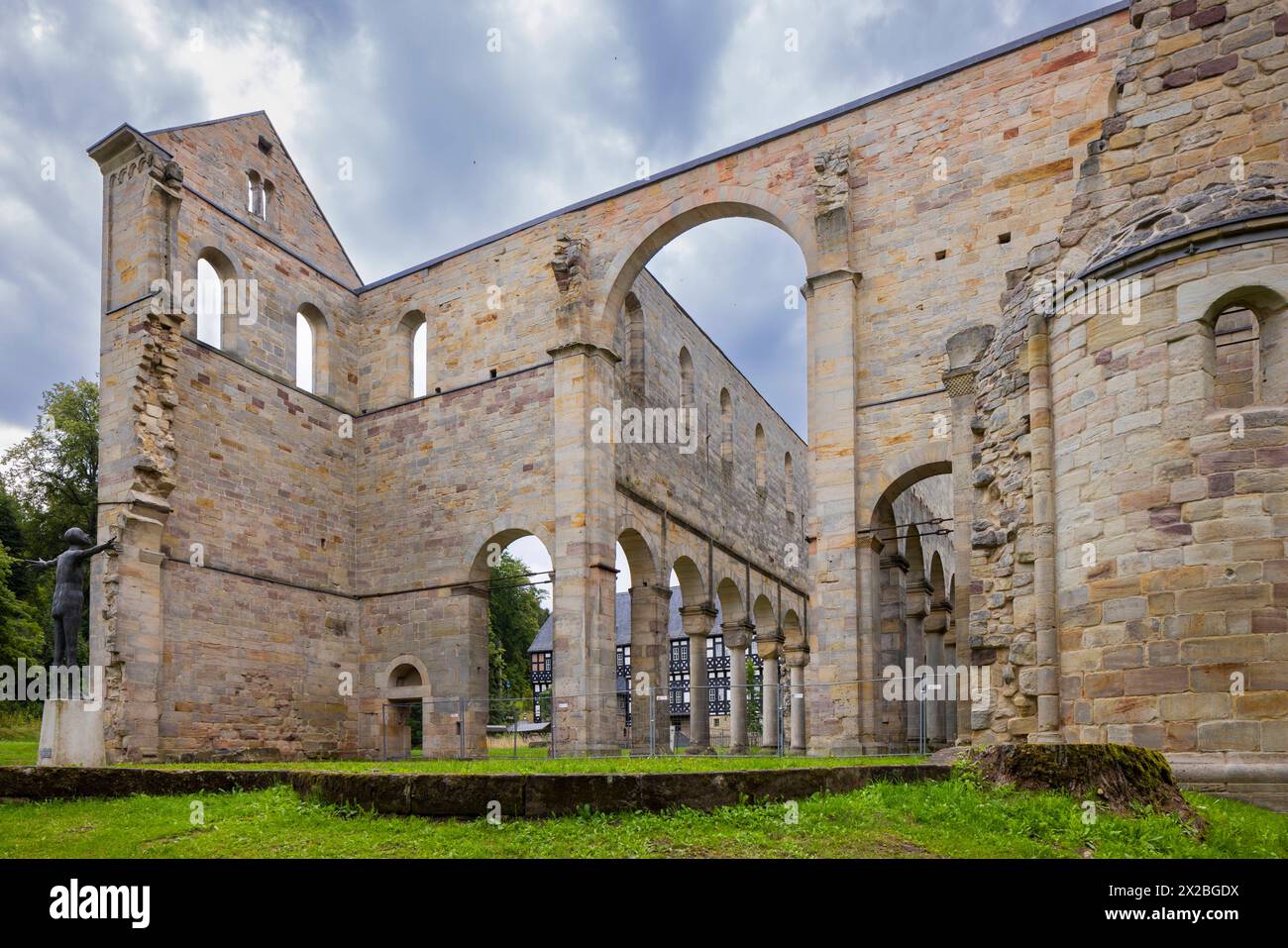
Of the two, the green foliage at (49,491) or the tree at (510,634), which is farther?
the tree at (510,634)

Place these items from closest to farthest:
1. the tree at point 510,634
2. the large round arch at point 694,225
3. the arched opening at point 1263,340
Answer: the arched opening at point 1263,340, the large round arch at point 694,225, the tree at point 510,634

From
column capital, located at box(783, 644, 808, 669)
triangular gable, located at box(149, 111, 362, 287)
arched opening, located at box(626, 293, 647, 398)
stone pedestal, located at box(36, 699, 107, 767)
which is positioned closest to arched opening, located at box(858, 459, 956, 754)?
column capital, located at box(783, 644, 808, 669)

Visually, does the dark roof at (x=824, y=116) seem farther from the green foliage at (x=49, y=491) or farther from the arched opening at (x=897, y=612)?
the green foliage at (x=49, y=491)

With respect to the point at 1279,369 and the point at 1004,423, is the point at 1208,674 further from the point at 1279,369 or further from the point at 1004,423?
the point at 1004,423

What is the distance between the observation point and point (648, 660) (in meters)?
22.8

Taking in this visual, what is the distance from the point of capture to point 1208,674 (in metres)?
7.86

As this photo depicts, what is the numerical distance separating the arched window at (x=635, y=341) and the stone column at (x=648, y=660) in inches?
186

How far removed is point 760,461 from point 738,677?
23.6ft

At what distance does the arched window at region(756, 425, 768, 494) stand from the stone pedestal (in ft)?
67.9

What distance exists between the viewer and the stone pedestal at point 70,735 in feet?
44.7

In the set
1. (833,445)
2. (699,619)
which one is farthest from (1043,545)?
(699,619)

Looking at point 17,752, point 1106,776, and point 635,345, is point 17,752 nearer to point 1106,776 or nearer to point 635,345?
point 635,345

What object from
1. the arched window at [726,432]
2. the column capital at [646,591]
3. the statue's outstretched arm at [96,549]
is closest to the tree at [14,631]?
the statue's outstretched arm at [96,549]

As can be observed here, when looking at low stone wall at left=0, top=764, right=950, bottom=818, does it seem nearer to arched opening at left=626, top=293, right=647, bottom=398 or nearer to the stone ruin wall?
the stone ruin wall
